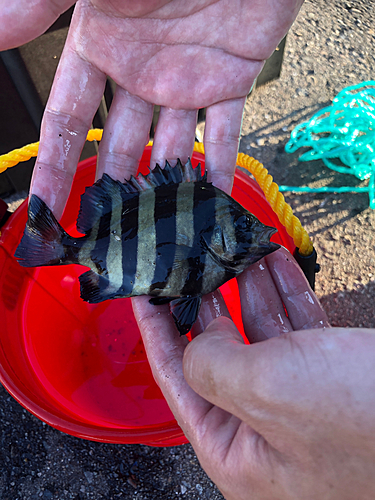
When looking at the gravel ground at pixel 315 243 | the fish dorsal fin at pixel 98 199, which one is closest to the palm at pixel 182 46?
the fish dorsal fin at pixel 98 199

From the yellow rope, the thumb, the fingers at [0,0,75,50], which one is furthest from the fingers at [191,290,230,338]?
the fingers at [0,0,75,50]

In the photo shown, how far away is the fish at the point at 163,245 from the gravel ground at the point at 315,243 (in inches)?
56.9

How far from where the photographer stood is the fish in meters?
1.94

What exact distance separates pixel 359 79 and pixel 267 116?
1.21m

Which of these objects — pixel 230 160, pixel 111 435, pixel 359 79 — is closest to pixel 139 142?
pixel 230 160

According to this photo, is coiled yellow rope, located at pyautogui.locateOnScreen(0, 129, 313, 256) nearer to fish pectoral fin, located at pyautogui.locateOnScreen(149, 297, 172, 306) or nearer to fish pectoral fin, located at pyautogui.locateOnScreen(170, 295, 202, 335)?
fish pectoral fin, located at pyautogui.locateOnScreen(170, 295, 202, 335)

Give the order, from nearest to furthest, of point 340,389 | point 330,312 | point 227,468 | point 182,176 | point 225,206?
point 340,389
point 227,468
point 225,206
point 182,176
point 330,312

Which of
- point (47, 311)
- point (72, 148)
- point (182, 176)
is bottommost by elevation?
point (47, 311)

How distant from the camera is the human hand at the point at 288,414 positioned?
A: 41.3 inches

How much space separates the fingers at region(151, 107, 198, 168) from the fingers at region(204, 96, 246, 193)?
0.12 meters

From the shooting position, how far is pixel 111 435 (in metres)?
1.85

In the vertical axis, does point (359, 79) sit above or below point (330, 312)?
above

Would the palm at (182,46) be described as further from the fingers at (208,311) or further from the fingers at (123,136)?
the fingers at (208,311)

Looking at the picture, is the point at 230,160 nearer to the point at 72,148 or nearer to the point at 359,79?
the point at 72,148
